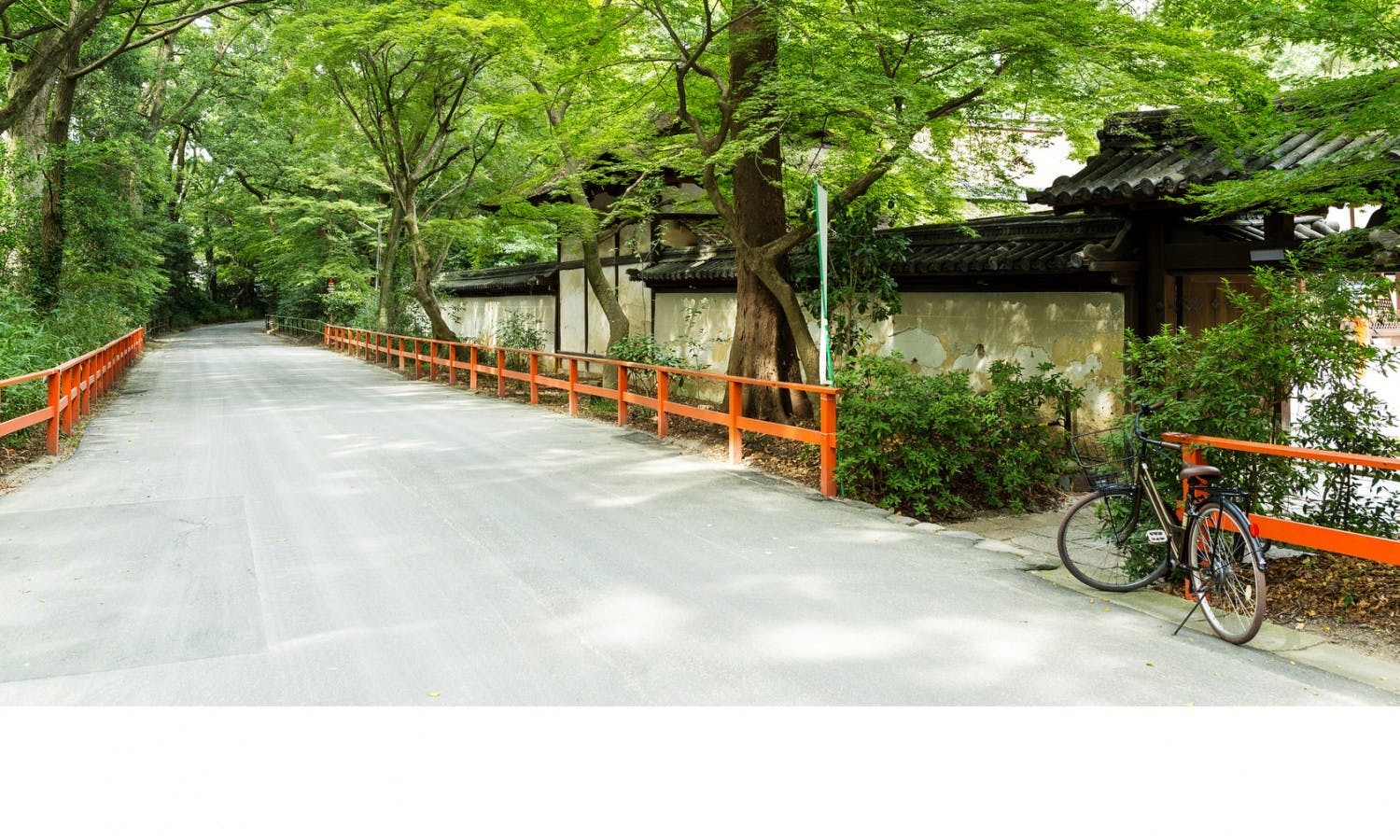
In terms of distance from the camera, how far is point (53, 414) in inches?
468

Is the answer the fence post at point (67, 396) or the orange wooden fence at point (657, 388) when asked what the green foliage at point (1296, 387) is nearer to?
the orange wooden fence at point (657, 388)

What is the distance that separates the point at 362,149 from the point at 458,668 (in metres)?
27.2

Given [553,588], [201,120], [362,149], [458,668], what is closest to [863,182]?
[553,588]

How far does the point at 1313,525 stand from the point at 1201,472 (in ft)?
1.90

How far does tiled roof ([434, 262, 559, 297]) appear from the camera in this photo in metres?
25.8

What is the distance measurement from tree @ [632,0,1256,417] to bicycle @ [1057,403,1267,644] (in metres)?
3.79

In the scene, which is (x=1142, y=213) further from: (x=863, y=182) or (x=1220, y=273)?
(x=863, y=182)

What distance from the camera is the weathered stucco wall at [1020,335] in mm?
10961

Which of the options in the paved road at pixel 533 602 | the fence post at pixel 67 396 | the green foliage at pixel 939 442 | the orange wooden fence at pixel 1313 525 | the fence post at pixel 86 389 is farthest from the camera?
the fence post at pixel 86 389

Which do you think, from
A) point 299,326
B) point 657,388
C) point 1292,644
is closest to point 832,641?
point 1292,644

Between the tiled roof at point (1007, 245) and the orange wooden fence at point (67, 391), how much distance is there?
910cm

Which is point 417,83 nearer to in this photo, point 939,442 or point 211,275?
point 939,442

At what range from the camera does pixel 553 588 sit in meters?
6.13

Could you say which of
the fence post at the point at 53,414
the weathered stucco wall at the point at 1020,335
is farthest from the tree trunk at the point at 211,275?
the weathered stucco wall at the point at 1020,335
